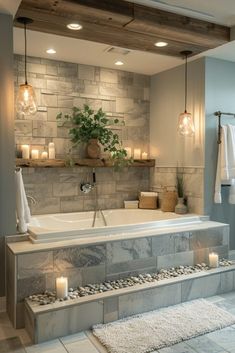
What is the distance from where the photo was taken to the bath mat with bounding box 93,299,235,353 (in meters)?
2.20

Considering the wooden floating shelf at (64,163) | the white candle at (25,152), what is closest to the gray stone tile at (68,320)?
the wooden floating shelf at (64,163)

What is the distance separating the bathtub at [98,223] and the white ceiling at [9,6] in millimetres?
1846

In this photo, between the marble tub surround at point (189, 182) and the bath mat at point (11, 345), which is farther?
the marble tub surround at point (189, 182)

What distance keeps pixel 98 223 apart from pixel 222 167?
5.35 feet

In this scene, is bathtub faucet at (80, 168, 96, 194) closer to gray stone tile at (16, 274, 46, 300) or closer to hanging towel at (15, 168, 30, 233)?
hanging towel at (15, 168, 30, 233)

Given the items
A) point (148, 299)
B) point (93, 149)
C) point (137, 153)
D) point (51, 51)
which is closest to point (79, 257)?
point (148, 299)

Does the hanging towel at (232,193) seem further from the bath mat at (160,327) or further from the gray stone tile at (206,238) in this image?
the bath mat at (160,327)

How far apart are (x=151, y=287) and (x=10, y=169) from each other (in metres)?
1.58

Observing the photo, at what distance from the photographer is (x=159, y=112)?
436cm

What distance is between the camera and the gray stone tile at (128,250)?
2.79 meters

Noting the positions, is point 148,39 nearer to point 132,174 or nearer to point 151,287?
point 132,174

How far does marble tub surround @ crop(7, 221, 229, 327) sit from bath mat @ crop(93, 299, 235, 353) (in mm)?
427

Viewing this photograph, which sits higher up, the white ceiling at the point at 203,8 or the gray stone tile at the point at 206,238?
the white ceiling at the point at 203,8

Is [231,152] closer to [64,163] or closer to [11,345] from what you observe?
[64,163]
